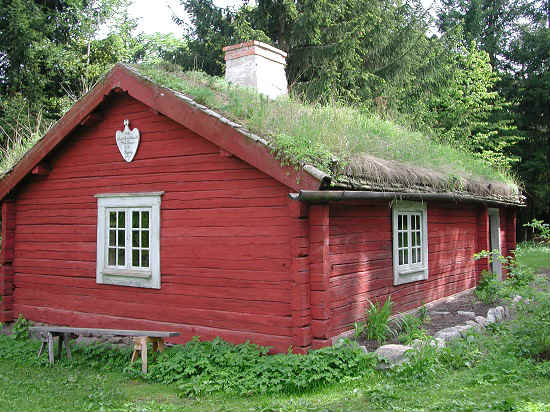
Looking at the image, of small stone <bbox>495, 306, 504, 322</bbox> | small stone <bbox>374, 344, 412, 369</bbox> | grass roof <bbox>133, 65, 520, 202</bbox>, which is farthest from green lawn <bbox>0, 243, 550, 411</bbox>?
grass roof <bbox>133, 65, 520, 202</bbox>

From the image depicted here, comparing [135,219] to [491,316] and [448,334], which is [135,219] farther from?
[491,316]

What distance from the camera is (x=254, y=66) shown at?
11039mm

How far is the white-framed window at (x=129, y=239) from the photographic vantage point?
27.2 feet

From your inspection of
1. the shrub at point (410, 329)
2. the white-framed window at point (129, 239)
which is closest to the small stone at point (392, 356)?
the shrub at point (410, 329)

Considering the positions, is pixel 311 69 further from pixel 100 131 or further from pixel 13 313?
pixel 13 313

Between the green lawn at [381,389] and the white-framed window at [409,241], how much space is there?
1807 mm

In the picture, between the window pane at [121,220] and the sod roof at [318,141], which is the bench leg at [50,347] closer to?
the window pane at [121,220]

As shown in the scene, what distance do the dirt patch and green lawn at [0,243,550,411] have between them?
0.90 metres

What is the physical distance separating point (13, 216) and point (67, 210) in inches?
64.9

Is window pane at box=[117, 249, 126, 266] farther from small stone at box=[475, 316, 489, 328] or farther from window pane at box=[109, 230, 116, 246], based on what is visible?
small stone at box=[475, 316, 489, 328]

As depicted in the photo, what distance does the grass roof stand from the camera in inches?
264

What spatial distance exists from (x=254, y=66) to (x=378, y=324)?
20.5 feet

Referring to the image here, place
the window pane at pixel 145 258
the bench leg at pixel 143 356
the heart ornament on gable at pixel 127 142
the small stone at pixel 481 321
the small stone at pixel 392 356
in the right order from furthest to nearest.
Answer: the heart ornament on gable at pixel 127 142 → the window pane at pixel 145 258 → the small stone at pixel 481 321 → the bench leg at pixel 143 356 → the small stone at pixel 392 356

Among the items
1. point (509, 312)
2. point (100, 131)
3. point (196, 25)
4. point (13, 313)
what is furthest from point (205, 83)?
point (196, 25)
